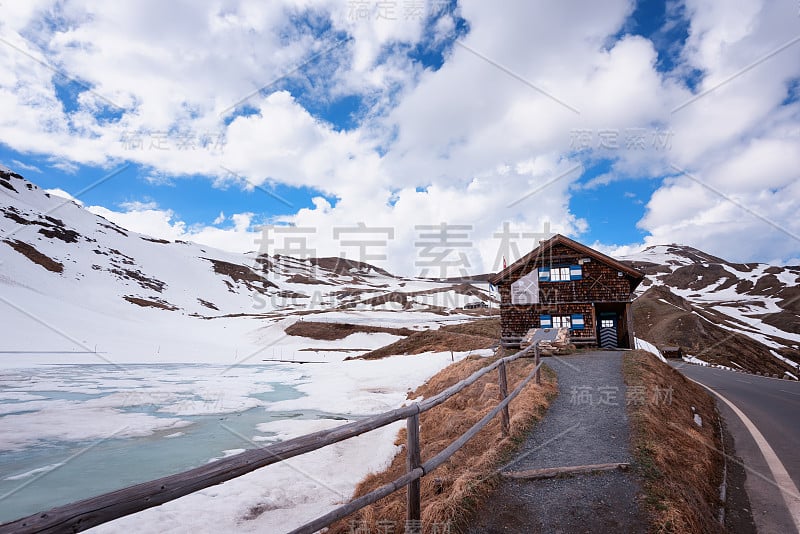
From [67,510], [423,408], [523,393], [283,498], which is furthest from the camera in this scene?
[523,393]

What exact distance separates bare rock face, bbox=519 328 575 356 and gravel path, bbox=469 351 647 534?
10.5 m

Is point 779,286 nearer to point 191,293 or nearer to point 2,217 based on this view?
point 191,293

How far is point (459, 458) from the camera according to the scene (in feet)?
25.3

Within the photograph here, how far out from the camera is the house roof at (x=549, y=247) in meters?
24.5

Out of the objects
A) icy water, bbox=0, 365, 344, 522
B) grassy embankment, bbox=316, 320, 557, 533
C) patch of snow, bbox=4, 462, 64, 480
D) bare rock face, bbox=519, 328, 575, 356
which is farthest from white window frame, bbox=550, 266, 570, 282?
patch of snow, bbox=4, 462, 64, 480

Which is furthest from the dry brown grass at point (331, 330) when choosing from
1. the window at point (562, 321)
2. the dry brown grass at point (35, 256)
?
the dry brown grass at point (35, 256)

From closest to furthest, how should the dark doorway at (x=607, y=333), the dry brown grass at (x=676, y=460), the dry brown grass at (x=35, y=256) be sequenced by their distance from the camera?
the dry brown grass at (x=676, y=460) → the dark doorway at (x=607, y=333) → the dry brown grass at (x=35, y=256)

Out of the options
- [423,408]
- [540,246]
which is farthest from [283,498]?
[540,246]

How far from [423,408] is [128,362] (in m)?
37.6

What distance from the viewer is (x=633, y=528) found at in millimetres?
4605

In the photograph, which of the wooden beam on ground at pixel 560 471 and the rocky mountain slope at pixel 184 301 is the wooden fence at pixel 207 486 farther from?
the rocky mountain slope at pixel 184 301

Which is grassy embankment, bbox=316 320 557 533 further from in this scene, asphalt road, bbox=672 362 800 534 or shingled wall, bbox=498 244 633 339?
shingled wall, bbox=498 244 633 339

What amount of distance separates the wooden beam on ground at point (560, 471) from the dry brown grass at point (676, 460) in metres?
0.38

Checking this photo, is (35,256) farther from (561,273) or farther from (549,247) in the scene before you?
(561,273)
